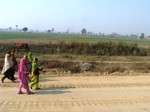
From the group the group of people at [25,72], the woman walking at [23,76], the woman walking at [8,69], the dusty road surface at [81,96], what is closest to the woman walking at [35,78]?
the group of people at [25,72]

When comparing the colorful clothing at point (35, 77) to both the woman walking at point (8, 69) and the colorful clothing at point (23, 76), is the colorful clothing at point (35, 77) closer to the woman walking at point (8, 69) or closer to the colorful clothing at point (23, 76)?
the colorful clothing at point (23, 76)

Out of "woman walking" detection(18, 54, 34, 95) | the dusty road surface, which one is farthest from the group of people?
the dusty road surface

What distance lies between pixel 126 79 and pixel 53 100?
6.05m

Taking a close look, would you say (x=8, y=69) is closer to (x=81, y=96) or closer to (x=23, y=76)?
(x=23, y=76)

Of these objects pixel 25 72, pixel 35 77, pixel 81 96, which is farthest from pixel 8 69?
pixel 81 96

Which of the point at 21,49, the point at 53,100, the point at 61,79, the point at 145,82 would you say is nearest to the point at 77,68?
the point at 61,79

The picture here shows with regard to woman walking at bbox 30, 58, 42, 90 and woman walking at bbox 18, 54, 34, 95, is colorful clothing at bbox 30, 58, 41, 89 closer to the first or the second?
woman walking at bbox 30, 58, 42, 90

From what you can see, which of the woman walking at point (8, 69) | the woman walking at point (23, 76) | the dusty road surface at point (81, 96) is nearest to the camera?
the dusty road surface at point (81, 96)

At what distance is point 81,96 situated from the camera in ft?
41.4

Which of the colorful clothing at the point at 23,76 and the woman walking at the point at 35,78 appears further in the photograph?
the woman walking at the point at 35,78

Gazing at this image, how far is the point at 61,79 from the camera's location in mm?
16594

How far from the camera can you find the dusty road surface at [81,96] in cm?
1092

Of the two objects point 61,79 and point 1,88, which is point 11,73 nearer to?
point 1,88

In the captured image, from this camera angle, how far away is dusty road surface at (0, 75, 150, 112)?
1092 centimetres
